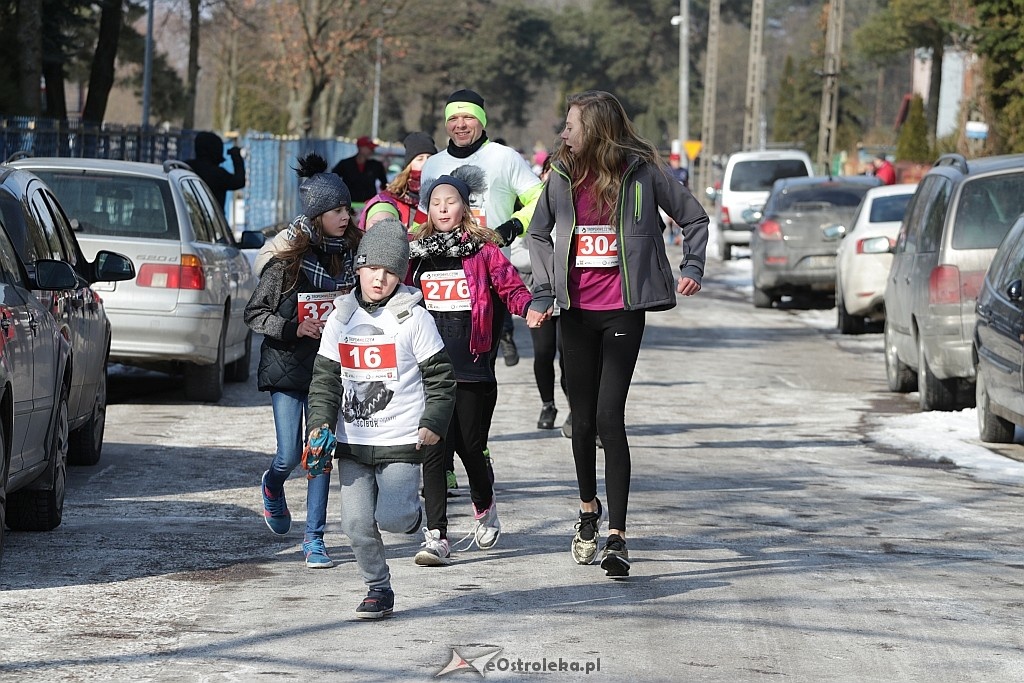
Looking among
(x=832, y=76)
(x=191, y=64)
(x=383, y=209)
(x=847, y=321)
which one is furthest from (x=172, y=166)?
(x=191, y=64)

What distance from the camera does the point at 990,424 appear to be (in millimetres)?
11609

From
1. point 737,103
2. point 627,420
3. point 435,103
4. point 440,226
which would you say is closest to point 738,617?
point 440,226

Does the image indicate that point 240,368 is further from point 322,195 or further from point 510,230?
point 322,195

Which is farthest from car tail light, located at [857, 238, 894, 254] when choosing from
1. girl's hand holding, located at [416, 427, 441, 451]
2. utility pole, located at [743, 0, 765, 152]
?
utility pole, located at [743, 0, 765, 152]

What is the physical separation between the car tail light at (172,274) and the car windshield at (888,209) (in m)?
9.58

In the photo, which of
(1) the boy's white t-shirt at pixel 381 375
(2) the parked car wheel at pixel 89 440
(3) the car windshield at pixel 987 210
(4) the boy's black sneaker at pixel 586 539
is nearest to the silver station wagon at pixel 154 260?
(2) the parked car wheel at pixel 89 440

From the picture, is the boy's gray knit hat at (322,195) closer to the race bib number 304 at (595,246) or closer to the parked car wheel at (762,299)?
the race bib number 304 at (595,246)

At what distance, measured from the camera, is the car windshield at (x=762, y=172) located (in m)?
34.4

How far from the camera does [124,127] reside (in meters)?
31.1

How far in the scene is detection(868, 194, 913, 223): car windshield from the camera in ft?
65.7

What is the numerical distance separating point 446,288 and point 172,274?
5350 millimetres

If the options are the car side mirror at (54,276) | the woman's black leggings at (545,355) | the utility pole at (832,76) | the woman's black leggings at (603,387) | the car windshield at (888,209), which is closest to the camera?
the woman's black leggings at (603,387)

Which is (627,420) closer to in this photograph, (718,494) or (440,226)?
(718,494)

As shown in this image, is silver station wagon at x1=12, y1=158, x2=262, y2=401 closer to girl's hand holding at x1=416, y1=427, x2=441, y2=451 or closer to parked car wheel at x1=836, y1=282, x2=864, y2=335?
girl's hand holding at x1=416, y1=427, x2=441, y2=451
